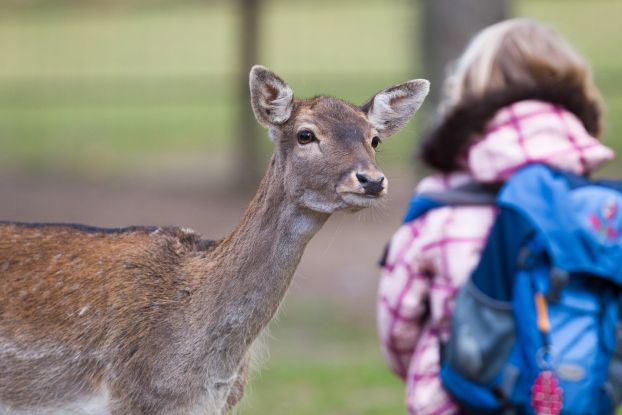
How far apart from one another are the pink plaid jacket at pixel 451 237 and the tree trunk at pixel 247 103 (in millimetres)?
10046

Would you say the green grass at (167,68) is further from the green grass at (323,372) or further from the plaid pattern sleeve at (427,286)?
the plaid pattern sleeve at (427,286)

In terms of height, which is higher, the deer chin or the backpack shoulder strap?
the deer chin

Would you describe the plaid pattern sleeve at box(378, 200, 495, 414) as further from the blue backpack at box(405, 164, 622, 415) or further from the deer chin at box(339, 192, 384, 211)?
the deer chin at box(339, 192, 384, 211)

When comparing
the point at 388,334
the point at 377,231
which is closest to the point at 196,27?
the point at 377,231

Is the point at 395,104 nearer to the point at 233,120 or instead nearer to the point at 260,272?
the point at 260,272

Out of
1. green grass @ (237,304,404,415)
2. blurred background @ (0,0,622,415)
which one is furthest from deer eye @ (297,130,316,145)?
green grass @ (237,304,404,415)

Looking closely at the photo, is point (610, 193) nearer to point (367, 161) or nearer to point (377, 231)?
point (367, 161)

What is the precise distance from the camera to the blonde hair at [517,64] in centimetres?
466

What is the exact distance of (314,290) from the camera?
36.3ft

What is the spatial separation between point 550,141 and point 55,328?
6.54 ft

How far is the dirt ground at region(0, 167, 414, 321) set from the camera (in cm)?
1111

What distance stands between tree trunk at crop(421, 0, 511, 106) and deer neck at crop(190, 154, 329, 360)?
564cm

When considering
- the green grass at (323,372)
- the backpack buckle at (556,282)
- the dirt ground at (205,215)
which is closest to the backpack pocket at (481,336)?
the backpack buckle at (556,282)

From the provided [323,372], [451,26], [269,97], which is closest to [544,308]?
[269,97]
